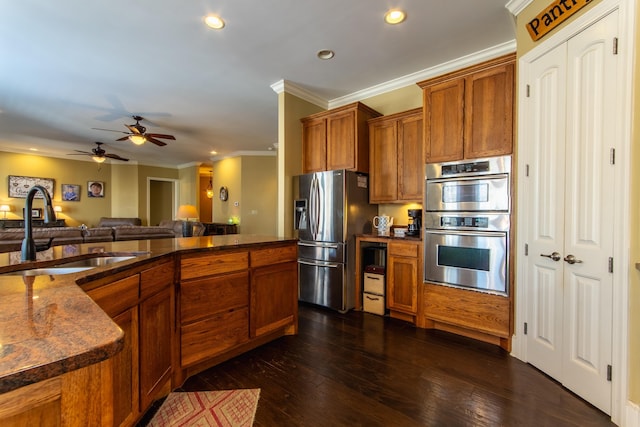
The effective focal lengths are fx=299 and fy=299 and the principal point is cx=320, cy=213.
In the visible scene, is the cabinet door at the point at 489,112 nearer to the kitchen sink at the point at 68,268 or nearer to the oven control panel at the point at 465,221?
the oven control panel at the point at 465,221

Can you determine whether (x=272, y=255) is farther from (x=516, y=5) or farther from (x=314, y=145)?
(x=516, y=5)

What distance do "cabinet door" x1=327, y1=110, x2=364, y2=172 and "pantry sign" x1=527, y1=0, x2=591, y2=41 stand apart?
1.84 meters

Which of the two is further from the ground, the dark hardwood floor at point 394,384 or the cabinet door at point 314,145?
the cabinet door at point 314,145

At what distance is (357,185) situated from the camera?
3615mm

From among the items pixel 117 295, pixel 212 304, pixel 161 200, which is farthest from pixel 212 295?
pixel 161 200

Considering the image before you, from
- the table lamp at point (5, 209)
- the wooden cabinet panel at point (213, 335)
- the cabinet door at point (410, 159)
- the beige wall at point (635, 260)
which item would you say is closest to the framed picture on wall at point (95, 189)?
the table lamp at point (5, 209)

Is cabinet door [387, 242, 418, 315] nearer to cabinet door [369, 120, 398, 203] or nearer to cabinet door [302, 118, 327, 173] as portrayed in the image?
cabinet door [369, 120, 398, 203]

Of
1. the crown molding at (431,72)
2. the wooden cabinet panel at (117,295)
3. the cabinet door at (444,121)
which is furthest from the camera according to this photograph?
the crown molding at (431,72)

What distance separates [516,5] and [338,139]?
204cm

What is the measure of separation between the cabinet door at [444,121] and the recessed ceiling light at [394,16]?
0.72 metres

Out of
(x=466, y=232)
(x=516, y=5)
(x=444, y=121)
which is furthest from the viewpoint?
(x=444, y=121)

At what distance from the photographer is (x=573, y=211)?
1.96m

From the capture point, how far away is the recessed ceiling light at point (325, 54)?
307 cm

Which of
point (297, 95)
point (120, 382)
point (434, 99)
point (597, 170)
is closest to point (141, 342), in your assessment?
point (120, 382)
